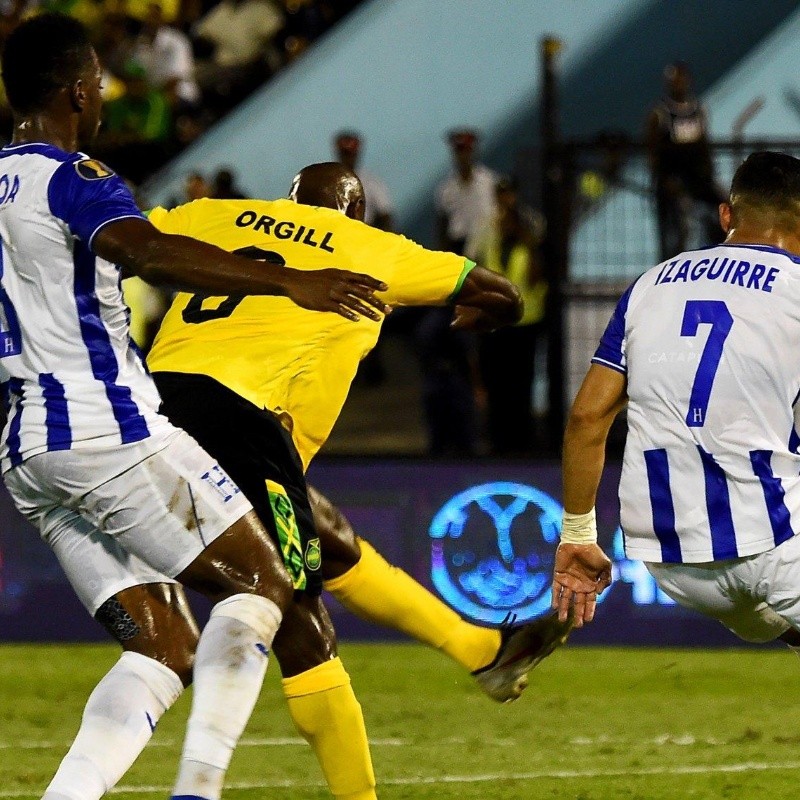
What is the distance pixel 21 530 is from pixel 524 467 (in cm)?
285

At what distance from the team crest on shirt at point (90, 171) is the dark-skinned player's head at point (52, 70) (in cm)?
26

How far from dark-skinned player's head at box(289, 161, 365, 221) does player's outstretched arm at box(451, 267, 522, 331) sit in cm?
49

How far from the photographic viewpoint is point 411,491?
32.1 ft

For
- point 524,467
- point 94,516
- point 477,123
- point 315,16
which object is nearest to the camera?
point 94,516

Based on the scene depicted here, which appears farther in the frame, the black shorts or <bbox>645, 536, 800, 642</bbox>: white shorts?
the black shorts

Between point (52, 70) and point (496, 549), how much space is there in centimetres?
548

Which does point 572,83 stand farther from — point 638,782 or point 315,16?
point 638,782

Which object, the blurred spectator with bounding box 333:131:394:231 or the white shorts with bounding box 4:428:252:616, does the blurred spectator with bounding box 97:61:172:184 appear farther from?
the white shorts with bounding box 4:428:252:616

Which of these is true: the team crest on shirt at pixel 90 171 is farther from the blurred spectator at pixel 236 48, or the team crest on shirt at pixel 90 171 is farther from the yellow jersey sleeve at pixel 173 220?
the blurred spectator at pixel 236 48

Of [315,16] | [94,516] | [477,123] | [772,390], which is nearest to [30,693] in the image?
[94,516]

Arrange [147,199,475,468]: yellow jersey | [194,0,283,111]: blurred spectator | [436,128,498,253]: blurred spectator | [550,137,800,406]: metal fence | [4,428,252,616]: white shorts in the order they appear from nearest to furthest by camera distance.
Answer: [4,428,252,616]: white shorts, [147,199,475,468]: yellow jersey, [550,137,800,406]: metal fence, [436,128,498,253]: blurred spectator, [194,0,283,111]: blurred spectator

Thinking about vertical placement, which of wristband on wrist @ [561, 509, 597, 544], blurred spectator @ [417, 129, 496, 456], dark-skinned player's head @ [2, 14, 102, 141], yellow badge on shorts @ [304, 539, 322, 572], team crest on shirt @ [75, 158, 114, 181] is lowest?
blurred spectator @ [417, 129, 496, 456]

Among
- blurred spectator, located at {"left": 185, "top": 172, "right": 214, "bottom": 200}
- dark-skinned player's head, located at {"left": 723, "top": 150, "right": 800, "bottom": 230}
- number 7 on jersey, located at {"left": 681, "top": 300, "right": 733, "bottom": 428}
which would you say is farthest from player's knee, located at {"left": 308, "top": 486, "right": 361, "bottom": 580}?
blurred spectator, located at {"left": 185, "top": 172, "right": 214, "bottom": 200}

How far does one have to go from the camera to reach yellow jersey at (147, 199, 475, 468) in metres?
5.32
